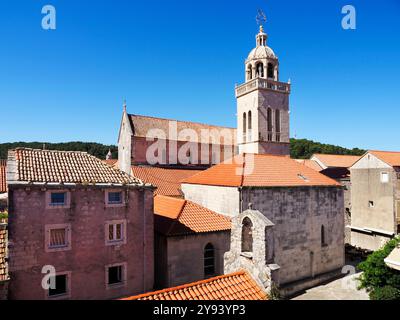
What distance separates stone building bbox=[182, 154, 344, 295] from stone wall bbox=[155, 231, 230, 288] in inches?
104

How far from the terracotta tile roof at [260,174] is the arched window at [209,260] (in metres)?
4.28

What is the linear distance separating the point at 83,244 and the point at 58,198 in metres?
2.71

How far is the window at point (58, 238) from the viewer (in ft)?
44.5

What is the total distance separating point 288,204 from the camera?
19562 millimetres

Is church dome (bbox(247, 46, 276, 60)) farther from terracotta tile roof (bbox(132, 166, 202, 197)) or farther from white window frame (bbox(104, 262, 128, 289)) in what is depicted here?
white window frame (bbox(104, 262, 128, 289))

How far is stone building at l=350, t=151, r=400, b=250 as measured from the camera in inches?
1155

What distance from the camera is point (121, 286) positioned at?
49.9ft

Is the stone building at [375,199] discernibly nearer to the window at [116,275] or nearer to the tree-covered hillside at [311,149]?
the window at [116,275]

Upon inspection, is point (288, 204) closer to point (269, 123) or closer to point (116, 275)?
point (116, 275)

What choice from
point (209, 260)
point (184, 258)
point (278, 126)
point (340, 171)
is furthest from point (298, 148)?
point (184, 258)

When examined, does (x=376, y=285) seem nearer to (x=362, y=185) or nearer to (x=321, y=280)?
(x=321, y=280)

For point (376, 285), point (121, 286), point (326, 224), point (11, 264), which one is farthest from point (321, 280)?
point (11, 264)

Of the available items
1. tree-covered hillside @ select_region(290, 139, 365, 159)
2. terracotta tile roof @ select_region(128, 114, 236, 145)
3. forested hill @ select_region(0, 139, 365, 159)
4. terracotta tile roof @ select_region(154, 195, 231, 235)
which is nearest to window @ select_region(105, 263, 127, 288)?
terracotta tile roof @ select_region(154, 195, 231, 235)
